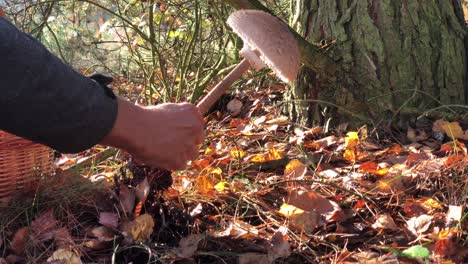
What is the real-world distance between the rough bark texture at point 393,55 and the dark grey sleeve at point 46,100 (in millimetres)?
1405

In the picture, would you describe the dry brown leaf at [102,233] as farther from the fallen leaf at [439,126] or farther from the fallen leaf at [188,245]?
the fallen leaf at [439,126]

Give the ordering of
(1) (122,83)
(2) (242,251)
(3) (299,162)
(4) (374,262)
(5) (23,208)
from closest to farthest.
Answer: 1. (4) (374,262)
2. (2) (242,251)
3. (5) (23,208)
4. (3) (299,162)
5. (1) (122,83)

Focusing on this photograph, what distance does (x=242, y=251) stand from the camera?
1.73 meters

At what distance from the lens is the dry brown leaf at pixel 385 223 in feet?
5.86

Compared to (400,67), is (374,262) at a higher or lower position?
lower

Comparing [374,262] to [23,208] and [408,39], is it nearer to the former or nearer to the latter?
[23,208]

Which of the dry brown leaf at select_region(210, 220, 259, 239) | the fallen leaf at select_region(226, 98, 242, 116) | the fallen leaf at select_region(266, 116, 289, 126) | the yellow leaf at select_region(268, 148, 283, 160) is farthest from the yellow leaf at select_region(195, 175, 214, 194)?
the fallen leaf at select_region(226, 98, 242, 116)

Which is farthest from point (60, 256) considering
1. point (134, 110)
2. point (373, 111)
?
point (373, 111)

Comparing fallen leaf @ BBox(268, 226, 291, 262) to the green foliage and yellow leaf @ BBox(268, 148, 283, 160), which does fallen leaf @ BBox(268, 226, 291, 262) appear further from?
the green foliage

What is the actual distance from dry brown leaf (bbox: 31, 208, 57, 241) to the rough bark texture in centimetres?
127

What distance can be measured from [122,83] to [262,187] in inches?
93.7

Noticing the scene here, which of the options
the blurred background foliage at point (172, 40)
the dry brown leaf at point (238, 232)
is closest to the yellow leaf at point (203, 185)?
the dry brown leaf at point (238, 232)

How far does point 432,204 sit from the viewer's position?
1849 millimetres

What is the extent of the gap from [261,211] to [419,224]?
0.47 meters
